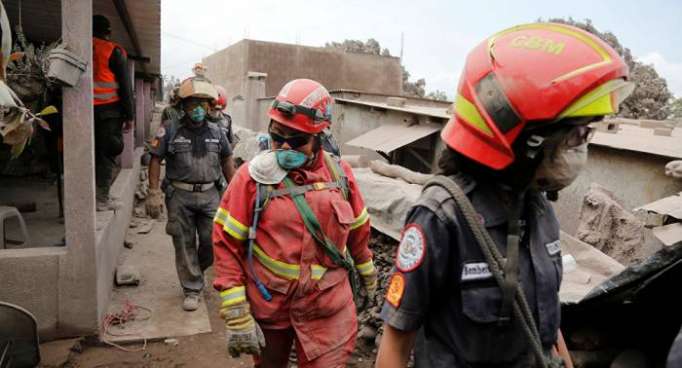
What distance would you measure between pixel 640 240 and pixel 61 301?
5299 millimetres

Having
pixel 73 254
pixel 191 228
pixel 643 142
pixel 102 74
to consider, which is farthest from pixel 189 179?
pixel 643 142

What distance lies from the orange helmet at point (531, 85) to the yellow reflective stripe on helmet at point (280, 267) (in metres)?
1.46

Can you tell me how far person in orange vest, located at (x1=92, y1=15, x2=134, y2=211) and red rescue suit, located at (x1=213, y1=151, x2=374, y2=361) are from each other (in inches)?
122

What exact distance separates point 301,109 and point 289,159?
0.28 meters

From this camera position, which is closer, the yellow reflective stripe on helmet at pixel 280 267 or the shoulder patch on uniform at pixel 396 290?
the shoulder patch on uniform at pixel 396 290

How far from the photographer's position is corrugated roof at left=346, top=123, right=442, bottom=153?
7.53 m

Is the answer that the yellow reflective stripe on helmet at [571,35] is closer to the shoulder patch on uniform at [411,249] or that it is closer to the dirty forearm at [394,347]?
the shoulder patch on uniform at [411,249]

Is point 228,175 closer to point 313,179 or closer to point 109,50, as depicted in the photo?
point 109,50

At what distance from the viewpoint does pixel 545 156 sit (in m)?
1.33

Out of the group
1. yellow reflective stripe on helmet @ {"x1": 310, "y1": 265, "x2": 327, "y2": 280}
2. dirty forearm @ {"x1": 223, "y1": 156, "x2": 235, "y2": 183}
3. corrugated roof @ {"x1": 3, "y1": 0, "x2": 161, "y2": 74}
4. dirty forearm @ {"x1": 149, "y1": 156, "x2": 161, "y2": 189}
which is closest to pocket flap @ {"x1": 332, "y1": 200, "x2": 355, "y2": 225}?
yellow reflective stripe on helmet @ {"x1": 310, "y1": 265, "x2": 327, "y2": 280}

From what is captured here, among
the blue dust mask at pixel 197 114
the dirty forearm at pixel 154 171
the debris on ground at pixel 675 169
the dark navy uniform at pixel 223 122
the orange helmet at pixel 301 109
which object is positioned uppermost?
the orange helmet at pixel 301 109

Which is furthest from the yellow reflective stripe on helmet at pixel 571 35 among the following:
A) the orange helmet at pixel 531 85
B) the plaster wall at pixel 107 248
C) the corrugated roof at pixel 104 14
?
the corrugated roof at pixel 104 14

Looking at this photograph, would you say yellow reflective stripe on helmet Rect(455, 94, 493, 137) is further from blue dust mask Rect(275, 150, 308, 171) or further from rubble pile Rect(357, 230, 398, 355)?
rubble pile Rect(357, 230, 398, 355)

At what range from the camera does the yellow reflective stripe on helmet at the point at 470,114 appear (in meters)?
1.31
